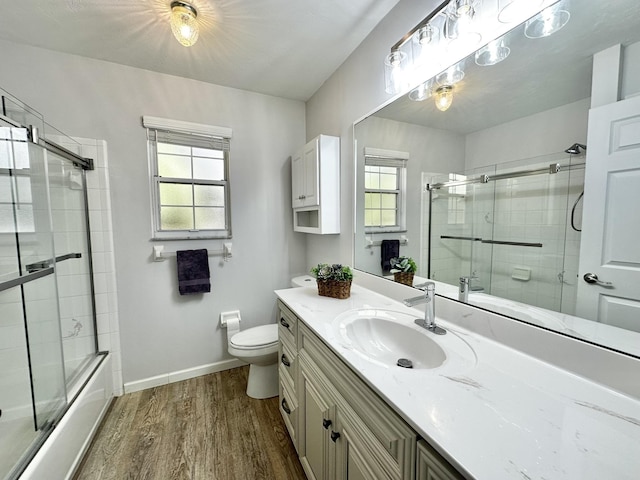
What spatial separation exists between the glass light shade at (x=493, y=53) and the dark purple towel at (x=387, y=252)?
888mm

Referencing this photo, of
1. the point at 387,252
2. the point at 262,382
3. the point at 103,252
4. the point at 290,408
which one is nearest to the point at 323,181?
the point at 387,252

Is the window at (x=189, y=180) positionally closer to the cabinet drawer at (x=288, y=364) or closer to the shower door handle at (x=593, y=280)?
the cabinet drawer at (x=288, y=364)

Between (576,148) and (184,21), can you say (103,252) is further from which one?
(576,148)

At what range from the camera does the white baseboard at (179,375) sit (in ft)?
6.68

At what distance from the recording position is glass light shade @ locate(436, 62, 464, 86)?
1130 mm

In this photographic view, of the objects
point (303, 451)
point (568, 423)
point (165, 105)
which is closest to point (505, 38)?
point (568, 423)

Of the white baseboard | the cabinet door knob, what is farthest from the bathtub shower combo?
the white baseboard

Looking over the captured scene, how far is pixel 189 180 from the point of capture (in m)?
2.14

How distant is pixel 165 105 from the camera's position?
2020mm

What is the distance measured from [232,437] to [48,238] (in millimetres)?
1584

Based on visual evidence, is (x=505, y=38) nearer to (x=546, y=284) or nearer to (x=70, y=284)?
(x=546, y=284)

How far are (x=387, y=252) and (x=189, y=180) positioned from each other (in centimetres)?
168

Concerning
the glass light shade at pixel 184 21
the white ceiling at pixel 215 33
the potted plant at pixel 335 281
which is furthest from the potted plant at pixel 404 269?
the glass light shade at pixel 184 21

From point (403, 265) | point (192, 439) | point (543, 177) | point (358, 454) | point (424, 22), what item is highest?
point (424, 22)
